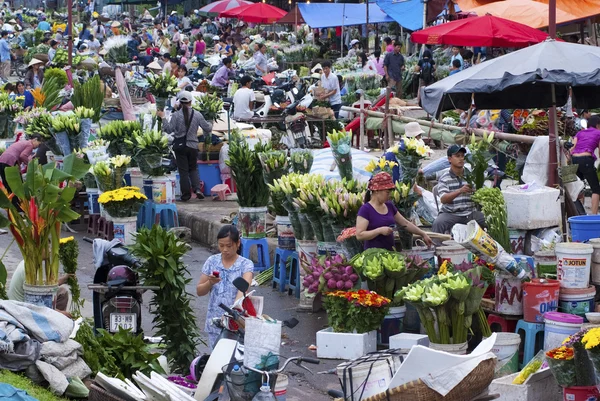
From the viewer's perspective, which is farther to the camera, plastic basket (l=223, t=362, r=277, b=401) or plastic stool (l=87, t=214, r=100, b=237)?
plastic stool (l=87, t=214, r=100, b=237)

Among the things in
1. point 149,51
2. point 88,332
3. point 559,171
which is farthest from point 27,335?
point 149,51

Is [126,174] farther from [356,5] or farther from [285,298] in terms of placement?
[356,5]

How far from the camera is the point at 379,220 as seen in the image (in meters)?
9.35

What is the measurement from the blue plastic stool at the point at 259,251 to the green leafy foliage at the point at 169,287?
13.5 ft

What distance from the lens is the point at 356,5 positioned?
3441 centimetres

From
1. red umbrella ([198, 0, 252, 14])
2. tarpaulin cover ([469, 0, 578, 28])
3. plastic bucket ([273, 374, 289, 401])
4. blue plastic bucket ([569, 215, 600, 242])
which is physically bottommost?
plastic bucket ([273, 374, 289, 401])

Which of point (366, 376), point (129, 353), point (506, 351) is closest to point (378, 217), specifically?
point (506, 351)

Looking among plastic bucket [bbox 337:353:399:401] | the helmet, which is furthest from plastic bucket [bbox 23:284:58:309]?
plastic bucket [bbox 337:353:399:401]

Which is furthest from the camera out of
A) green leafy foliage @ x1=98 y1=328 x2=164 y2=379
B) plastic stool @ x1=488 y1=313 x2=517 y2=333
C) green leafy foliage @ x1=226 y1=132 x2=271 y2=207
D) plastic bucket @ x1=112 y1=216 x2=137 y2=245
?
plastic bucket @ x1=112 y1=216 x2=137 y2=245

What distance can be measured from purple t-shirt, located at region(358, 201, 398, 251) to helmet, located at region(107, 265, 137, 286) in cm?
216

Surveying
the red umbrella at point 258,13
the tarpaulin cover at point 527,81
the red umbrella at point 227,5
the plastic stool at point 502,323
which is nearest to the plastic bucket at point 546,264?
the plastic stool at point 502,323

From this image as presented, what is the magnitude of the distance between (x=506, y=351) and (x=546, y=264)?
997mm

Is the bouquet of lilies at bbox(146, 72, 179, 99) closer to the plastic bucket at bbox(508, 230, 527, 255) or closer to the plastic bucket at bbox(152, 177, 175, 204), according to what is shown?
the plastic bucket at bbox(152, 177, 175, 204)

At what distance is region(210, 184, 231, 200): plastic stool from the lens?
53.0ft
